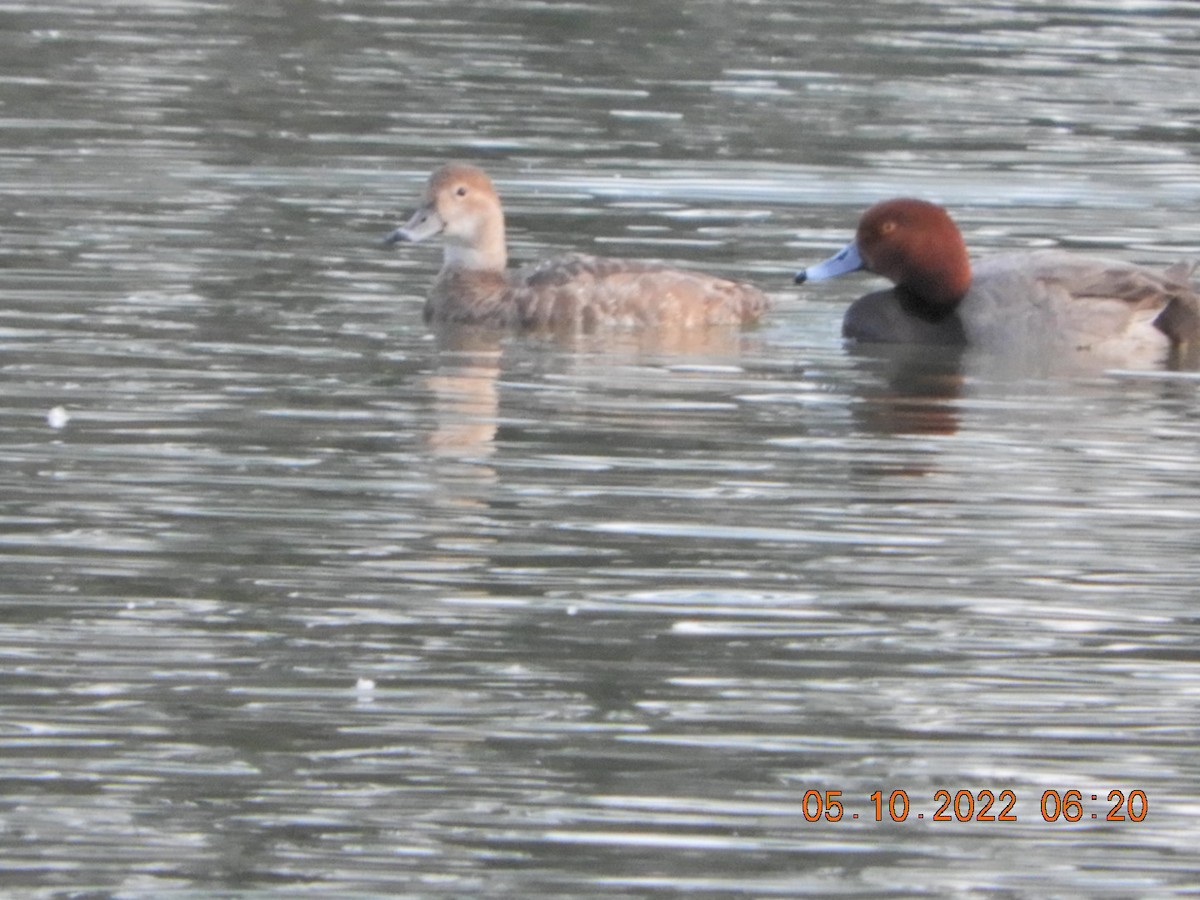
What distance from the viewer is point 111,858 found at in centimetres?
550

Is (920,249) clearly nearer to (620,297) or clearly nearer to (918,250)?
Result: (918,250)

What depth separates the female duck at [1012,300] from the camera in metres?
11.8

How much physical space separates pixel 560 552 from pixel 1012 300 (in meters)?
4.60

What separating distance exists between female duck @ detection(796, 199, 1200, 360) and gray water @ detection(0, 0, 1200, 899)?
0.36 m

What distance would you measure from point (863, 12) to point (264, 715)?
17.4 metres

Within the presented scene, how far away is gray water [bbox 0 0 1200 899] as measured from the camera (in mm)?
5695

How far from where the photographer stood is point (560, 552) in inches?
307

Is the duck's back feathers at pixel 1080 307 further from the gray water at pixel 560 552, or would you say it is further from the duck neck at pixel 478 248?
the duck neck at pixel 478 248

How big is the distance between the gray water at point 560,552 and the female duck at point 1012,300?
0.36 m

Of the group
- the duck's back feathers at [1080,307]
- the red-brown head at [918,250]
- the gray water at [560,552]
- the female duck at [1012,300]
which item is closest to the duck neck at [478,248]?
the gray water at [560,552]

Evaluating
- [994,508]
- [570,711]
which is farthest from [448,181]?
[570,711]
